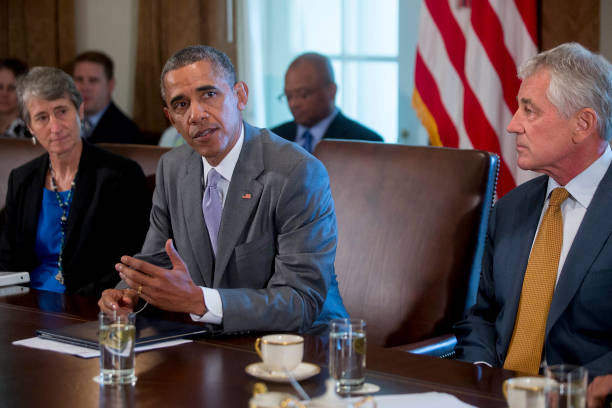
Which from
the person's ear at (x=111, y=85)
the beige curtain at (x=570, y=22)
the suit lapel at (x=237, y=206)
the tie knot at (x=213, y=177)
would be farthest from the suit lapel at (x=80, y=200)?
the person's ear at (x=111, y=85)

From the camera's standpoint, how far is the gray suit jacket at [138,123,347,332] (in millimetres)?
1956

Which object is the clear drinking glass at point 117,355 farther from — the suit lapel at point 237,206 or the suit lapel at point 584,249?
the suit lapel at point 584,249

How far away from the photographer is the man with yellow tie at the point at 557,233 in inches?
71.3

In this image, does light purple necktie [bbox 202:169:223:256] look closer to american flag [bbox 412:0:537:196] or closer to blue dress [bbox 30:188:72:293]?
blue dress [bbox 30:188:72:293]

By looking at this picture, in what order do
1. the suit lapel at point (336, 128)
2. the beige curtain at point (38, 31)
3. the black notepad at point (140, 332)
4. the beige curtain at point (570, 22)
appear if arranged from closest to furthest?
the black notepad at point (140, 332) < the beige curtain at point (570, 22) < the suit lapel at point (336, 128) < the beige curtain at point (38, 31)

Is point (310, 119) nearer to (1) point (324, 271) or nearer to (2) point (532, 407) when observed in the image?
(1) point (324, 271)

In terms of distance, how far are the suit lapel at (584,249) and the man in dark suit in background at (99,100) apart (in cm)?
342

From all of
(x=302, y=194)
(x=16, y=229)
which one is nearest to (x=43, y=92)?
(x=16, y=229)

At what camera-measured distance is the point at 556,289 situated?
185 centimetres

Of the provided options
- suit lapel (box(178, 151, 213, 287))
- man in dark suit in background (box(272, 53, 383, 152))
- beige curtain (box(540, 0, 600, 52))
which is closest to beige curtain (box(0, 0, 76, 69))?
man in dark suit in background (box(272, 53, 383, 152))

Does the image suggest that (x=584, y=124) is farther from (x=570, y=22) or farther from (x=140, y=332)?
(x=570, y=22)

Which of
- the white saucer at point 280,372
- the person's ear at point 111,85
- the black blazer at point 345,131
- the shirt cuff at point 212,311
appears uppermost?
the person's ear at point 111,85

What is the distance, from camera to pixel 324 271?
6.58ft

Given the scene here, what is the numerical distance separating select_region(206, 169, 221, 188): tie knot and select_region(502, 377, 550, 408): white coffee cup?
113 cm
